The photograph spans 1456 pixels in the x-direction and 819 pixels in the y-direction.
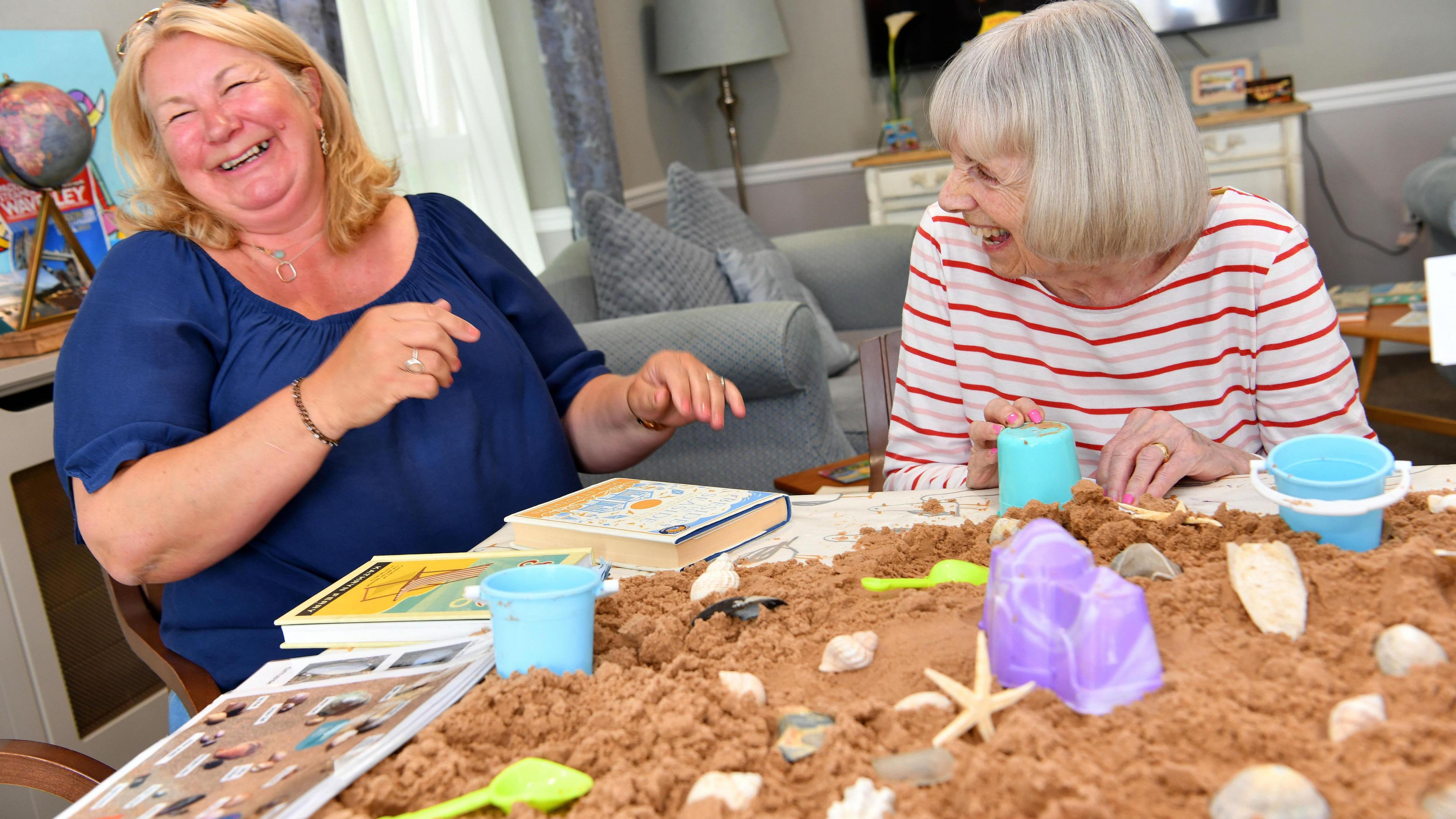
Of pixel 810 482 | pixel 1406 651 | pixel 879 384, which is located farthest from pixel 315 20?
pixel 1406 651

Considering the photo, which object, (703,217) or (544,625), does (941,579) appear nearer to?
(544,625)

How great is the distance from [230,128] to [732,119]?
3545mm

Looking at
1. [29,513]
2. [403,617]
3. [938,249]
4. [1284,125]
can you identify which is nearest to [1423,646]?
[403,617]

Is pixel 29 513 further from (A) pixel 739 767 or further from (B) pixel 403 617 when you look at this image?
(A) pixel 739 767

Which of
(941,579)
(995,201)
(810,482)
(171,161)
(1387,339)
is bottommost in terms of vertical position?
(1387,339)

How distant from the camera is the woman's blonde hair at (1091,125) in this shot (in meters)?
1.12

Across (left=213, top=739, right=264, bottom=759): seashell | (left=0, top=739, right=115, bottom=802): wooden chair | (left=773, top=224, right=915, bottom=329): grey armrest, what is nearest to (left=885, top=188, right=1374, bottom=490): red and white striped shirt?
(left=213, top=739, right=264, bottom=759): seashell

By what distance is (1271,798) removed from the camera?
19.3 inches

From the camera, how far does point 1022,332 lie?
137 cm

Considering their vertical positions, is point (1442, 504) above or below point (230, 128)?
below

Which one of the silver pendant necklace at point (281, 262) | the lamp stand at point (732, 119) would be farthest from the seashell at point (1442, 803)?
the lamp stand at point (732, 119)

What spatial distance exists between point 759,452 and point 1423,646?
183cm

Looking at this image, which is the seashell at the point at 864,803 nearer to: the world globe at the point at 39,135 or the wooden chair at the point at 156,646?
the wooden chair at the point at 156,646

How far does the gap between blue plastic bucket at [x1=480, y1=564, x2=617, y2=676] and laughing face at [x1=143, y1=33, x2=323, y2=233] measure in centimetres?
81
